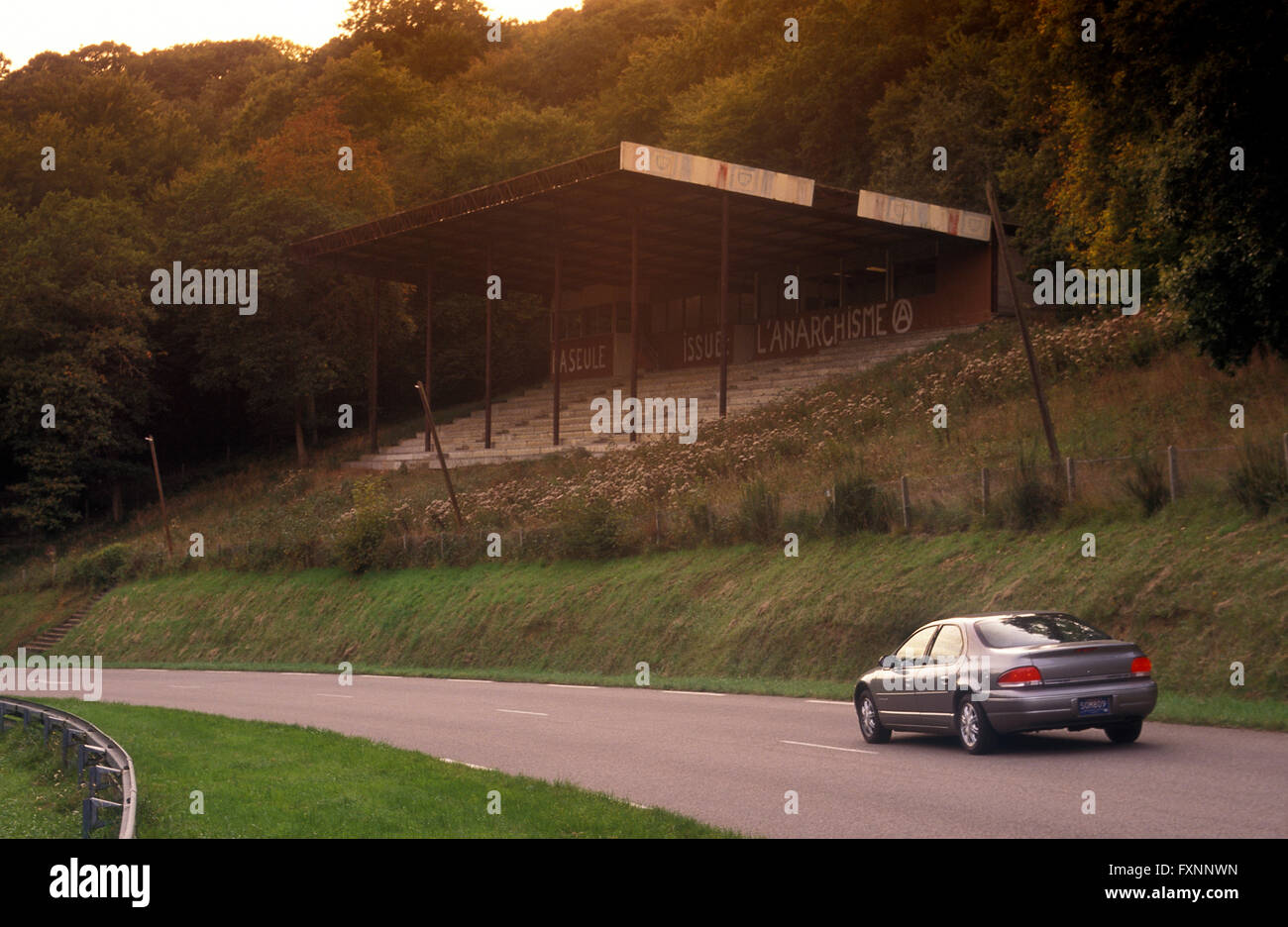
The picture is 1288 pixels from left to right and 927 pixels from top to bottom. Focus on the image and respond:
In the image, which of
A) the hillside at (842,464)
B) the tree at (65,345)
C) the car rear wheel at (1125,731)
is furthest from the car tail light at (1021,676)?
the tree at (65,345)

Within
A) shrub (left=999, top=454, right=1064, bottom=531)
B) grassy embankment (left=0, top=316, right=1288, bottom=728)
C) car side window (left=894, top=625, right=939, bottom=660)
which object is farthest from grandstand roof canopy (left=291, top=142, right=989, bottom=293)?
car side window (left=894, top=625, right=939, bottom=660)

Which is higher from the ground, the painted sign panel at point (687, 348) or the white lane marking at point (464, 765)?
the painted sign panel at point (687, 348)

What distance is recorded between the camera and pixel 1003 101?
54.2 meters

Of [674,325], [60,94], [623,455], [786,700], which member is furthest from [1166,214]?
[60,94]

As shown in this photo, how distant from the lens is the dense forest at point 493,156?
21.3m

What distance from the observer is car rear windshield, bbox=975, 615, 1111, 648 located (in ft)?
46.3

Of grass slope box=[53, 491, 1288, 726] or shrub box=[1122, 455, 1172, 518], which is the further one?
shrub box=[1122, 455, 1172, 518]

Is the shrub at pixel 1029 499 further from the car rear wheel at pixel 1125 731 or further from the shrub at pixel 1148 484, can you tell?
the car rear wheel at pixel 1125 731

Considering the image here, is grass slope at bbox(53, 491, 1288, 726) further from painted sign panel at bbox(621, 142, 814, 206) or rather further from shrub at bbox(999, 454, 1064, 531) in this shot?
painted sign panel at bbox(621, 142, 814, 206)

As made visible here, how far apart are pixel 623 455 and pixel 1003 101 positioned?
23053 mm

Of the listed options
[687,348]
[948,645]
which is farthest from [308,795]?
[687,348]

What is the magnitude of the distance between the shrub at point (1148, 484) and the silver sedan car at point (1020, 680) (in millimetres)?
9702

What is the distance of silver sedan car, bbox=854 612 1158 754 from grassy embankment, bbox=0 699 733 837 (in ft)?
15.1

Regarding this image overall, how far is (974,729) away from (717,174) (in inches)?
1238
